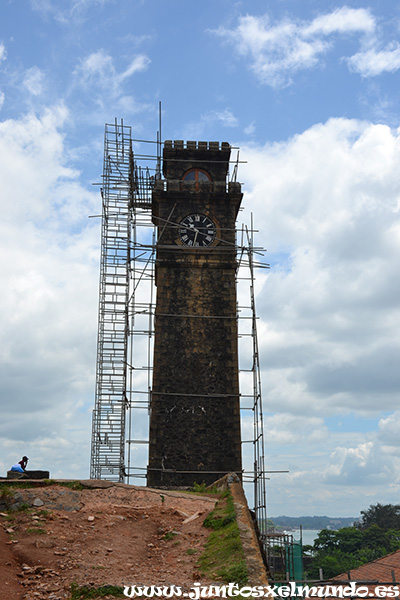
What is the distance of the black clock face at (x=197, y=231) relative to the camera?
28.7 meters

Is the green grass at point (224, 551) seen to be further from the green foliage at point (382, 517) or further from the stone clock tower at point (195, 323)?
the green foliage at point (382, 517)

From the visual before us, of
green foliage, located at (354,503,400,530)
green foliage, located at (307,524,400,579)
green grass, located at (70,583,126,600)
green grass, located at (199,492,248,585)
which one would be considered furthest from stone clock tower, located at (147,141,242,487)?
green foliage, located at (354,503,400,530)

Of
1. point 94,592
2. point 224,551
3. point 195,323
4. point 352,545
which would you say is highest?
point 195,323

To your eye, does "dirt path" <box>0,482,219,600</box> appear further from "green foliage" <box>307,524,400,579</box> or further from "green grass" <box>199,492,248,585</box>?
"green foliage" <box>307,524,400,579</box>

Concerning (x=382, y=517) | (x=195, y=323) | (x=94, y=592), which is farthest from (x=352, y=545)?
(x=94, y=592)

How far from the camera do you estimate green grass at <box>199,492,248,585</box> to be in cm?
923

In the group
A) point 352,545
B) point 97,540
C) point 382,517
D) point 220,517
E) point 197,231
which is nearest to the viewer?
point 97,540

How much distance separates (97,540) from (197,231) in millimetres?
19484

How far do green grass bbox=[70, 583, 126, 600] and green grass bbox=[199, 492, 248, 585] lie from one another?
142 cm

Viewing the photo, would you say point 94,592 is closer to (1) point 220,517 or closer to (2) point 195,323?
(1) point 220,517

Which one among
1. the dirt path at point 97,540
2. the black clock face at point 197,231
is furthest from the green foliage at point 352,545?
the dirt path at point 97,540

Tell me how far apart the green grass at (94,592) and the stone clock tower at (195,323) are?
52.6 ft

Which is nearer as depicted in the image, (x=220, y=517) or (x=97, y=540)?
(x=97, y=540)

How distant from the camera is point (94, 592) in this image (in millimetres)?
8945
